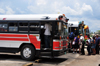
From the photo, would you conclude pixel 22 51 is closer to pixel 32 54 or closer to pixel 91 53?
pixel 32 54

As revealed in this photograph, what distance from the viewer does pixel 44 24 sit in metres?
12.9

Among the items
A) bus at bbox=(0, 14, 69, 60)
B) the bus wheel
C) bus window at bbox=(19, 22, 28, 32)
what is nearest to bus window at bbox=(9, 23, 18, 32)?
bus at bbox=(0, 14, 69, 60)

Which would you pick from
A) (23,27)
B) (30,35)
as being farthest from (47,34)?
(23,27)

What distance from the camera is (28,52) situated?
12289 millimetres

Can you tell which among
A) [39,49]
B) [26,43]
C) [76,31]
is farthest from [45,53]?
[76,31]

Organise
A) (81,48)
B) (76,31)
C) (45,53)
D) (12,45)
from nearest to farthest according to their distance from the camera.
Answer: (45,53), (12,45), (81,48), (76,31)

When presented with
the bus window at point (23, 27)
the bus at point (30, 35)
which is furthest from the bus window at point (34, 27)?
the bus window at point (23, 27)

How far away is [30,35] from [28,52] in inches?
42.5

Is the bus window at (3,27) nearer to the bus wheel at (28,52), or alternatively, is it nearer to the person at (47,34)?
the bus wheel at (28,52)

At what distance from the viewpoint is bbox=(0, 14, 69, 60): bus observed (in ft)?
38.3

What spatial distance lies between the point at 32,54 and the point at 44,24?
7.09 ft

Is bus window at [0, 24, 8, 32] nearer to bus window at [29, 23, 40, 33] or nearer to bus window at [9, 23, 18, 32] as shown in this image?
bus window at [9, 23, 18, 32]

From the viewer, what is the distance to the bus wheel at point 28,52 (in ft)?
39.7

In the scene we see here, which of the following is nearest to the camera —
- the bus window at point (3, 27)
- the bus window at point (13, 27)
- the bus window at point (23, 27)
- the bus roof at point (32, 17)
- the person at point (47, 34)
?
the bus roof at point (32, 17)
